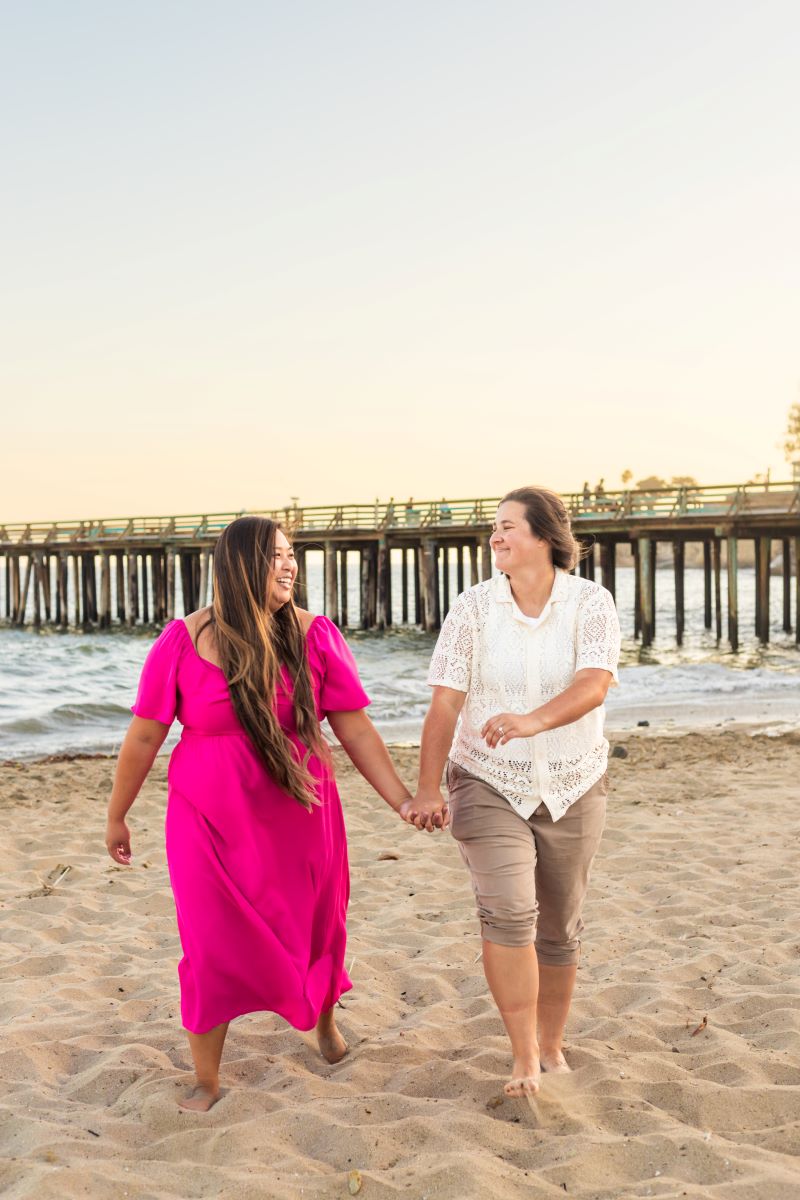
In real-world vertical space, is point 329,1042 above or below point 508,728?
below

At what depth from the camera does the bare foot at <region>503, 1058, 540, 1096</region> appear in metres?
3.15

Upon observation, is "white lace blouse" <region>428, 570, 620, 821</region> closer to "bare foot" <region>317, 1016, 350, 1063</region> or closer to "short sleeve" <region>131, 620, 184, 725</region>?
"short sleeve" <region>131, 620, 184, 725</region>

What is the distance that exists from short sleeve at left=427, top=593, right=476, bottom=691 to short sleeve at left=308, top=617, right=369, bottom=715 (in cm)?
27

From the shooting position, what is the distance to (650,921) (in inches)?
200

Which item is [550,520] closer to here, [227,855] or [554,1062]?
[227,855]

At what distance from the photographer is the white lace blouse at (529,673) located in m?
3.18

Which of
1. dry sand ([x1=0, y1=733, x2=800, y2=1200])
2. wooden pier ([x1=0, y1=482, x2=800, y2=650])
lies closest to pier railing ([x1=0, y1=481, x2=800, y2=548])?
wooden pier ([x1=0, y1=482, x2=800, y2=650])

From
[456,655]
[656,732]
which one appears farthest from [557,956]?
[656,732]

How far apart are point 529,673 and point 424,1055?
4.54ft

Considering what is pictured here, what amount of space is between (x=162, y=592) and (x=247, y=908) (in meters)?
34.1

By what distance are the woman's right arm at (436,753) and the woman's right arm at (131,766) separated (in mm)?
762

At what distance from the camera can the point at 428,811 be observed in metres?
3.25

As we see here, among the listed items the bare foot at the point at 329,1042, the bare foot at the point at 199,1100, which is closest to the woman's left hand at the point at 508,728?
the bare foot at the point at 329,1042

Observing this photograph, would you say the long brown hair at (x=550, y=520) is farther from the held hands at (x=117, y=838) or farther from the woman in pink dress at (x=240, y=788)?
the held hands at (x=117, y=838)
